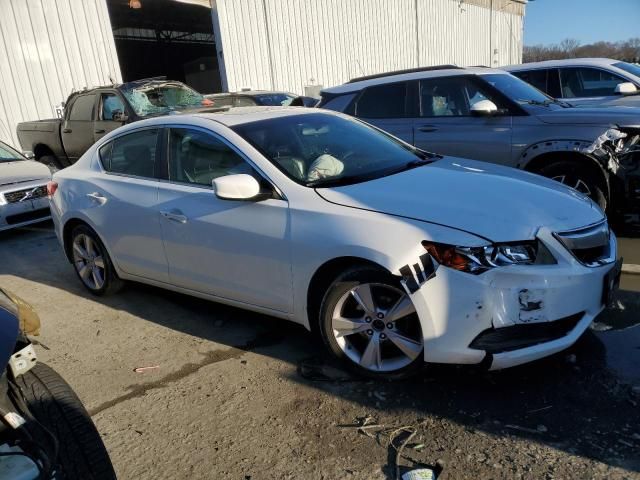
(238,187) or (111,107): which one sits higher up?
(111,107)

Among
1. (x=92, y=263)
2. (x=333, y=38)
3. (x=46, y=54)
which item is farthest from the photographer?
(x=333, y=38)

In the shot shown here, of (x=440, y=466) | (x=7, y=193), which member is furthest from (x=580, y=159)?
(x=7, y=193)

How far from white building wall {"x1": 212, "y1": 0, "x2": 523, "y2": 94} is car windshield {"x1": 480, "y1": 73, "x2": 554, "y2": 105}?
11.4 m

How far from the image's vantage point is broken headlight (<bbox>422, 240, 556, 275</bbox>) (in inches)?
109

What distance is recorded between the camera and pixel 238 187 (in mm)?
3363

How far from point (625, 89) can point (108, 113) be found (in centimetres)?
845

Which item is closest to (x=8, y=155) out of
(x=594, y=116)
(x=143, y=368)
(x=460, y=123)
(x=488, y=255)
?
(x=143, y=368)

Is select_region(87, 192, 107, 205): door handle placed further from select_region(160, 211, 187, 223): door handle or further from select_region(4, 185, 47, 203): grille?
select_region(4, 185, 47, 203): grille

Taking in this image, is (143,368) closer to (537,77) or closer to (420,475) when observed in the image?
(420,475)

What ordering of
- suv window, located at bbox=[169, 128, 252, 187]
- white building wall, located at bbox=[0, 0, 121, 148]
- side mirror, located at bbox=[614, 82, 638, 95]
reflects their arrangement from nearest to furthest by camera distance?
suv window, located at bbox=[169, 128, 252, 187], side mirror, located at bbox=[614, 82, 638, 95], white building wall, located at bbox=[0, 0, 121, 148]

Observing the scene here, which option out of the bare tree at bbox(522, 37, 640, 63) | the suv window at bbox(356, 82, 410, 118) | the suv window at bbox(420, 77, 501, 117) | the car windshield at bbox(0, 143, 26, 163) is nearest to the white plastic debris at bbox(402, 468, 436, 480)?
the suv window at bbox(420, 77, 501, 117)

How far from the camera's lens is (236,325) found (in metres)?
4.20

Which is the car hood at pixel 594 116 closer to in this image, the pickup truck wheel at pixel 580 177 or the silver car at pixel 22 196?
the pickup truck wheel at pixel 580 177

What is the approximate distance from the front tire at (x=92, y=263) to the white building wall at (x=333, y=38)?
12300 mm
